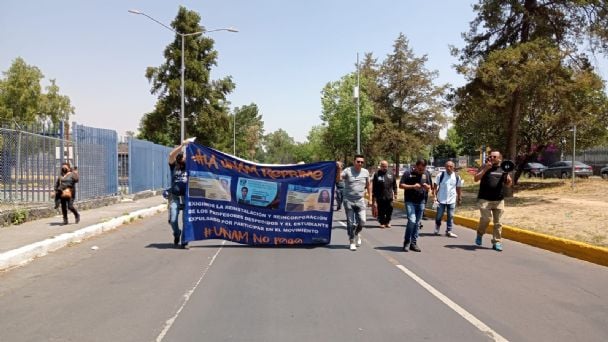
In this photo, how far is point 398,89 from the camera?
5000 cm

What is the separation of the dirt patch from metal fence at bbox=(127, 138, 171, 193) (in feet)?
48.0

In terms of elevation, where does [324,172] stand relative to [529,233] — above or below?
above

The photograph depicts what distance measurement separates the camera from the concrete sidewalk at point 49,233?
29.7ft

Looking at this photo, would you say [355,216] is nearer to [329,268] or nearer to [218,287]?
[329,268]

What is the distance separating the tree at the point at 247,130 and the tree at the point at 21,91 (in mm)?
Answer: 39245

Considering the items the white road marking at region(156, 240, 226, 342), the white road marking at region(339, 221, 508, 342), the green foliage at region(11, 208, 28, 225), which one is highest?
the green foliage at region(11, 208, 28, 225)

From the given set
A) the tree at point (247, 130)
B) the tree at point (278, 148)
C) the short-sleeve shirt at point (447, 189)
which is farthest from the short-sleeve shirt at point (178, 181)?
the tree at point (278, 148)

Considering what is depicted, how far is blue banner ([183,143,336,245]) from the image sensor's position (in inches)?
403

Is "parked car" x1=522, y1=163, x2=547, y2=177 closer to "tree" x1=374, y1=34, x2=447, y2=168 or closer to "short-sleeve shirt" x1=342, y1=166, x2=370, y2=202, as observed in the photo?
"tree" x1=374, y1=34, x2=447, y2=168

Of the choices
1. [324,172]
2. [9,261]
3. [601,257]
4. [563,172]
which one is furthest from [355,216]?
[563,172]

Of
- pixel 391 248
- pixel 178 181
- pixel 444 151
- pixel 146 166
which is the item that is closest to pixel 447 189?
pixel 391 248

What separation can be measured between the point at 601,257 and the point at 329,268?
16.1 ft

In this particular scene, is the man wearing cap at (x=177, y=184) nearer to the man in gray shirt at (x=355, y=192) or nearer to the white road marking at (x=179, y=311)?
the white road marking at (x=179, y=311)

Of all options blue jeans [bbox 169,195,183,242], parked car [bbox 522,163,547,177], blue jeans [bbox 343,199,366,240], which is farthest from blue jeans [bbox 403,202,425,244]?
parked car [bbox 522,163,547,177]
